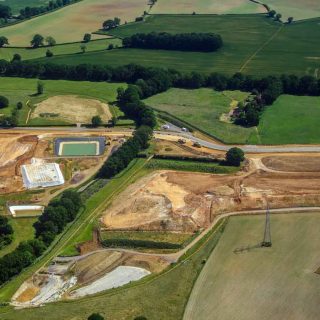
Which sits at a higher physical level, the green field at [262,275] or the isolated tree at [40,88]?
the isolated tree at [40,88]

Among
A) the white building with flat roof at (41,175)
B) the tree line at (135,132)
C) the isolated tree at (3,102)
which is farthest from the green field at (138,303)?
the isolated tree at (3,102)

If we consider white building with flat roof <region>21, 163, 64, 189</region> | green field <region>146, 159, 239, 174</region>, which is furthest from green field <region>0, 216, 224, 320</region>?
white building with flat roof <region>21, 163, 64, 189</region>

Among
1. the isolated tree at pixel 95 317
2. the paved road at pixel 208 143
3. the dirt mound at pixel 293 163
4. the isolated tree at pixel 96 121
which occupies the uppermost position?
the isolated tree at pixel 96 121

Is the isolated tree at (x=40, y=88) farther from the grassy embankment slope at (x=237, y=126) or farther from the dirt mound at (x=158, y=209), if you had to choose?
the dirt mound at (x=158, y=209)

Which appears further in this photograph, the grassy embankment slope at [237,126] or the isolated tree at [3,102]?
the isolated tree at [3,102]

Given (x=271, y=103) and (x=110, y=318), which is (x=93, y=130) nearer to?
(x=271, y=103)

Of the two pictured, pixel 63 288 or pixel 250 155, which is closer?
pixel 63 288

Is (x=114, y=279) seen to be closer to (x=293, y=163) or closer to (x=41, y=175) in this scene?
(x=41, y=175)

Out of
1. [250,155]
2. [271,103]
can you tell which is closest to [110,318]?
[250,155]
